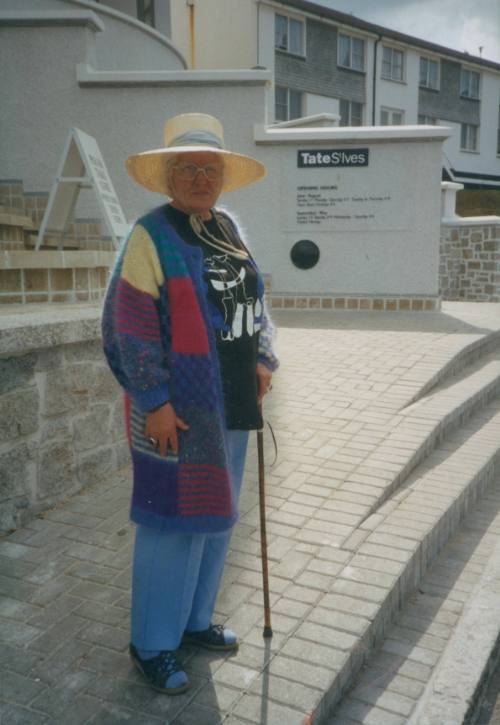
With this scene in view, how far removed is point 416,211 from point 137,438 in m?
8.26

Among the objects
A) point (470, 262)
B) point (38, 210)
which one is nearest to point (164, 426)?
point (38, 210)

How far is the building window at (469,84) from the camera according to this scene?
109 ft

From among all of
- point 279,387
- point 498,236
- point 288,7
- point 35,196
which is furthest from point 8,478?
point 288,7

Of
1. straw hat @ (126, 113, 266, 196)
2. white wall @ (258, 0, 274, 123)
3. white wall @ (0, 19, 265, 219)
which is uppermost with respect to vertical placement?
white wall @ (258, 0, 274, 123)

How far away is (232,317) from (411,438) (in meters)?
2.95

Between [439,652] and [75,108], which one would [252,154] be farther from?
[439,652]

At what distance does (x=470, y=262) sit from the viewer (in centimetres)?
1590

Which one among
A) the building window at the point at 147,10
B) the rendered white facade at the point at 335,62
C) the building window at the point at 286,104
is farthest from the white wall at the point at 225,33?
the building window at the point at 147,10

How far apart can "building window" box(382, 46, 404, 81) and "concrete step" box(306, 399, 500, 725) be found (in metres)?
28.8

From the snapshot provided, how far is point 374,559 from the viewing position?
3342 mm

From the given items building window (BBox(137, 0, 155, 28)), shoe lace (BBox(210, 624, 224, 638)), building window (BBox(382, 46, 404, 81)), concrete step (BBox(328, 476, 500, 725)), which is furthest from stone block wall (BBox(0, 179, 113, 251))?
building window (BBox(382, 46, 404, 81))

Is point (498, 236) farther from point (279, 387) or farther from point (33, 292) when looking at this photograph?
point (33, 292)

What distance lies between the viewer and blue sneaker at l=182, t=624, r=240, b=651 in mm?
2578

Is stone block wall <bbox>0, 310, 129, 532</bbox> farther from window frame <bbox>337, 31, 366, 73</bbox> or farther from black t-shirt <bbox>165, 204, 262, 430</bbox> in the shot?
window frame <bbox>337, 31, 366, 73</bbox>
